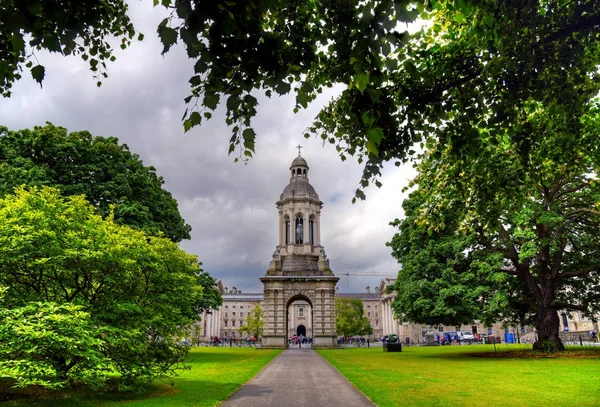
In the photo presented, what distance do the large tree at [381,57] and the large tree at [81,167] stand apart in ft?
63.9

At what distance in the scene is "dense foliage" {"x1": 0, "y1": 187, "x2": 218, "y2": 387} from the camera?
10484 millimetres

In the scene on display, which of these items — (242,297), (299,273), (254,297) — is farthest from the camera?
(254,297)

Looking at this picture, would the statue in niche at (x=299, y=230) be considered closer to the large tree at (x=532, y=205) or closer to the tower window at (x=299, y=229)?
the tower window at (x=299, y=229)

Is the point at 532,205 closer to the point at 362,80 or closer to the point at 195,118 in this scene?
the point at 362,80

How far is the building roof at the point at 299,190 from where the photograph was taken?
61781 millimetres

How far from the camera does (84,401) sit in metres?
12.2

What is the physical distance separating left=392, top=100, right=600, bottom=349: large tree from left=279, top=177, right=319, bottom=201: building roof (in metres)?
27.0

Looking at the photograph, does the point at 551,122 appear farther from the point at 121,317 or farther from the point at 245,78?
the point at 121,317

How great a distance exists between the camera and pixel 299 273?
5447 centimetres

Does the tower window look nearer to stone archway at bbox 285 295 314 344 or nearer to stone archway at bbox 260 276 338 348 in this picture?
stone archway at bbox 260 276 338 348

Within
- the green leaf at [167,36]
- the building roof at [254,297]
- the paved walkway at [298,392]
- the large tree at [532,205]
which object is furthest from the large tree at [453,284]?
the building roof at [254,297]

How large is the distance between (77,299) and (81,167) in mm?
17546

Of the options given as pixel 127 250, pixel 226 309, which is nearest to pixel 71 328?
pixel 127 250

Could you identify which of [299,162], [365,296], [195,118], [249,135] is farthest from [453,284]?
[365,296]
